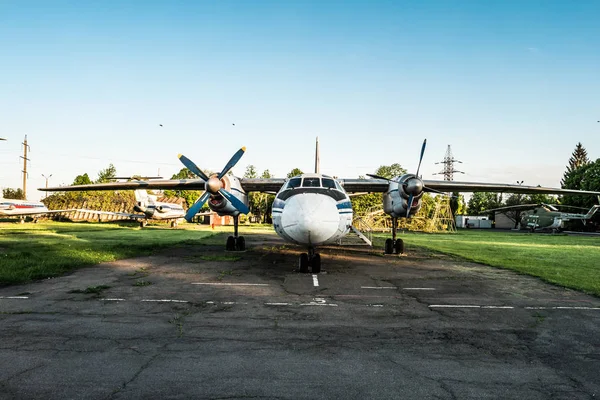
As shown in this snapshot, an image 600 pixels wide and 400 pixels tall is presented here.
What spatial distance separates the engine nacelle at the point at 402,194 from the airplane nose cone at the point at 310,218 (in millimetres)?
5670

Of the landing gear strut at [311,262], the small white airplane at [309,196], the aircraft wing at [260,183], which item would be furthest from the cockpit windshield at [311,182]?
the aircraft wing at [260,183]

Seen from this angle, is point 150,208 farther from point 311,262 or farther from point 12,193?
point 12,193

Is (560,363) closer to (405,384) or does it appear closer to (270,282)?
(405,384)

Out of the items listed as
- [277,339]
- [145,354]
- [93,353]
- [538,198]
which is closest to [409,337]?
[277,339]

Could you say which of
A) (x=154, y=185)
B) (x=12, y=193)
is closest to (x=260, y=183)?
(x=154, y=185)

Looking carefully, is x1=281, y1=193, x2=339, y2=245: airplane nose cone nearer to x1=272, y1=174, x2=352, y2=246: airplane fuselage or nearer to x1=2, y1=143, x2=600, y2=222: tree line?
x1=272, y1=174, x2=352, y2=246: airplane fuselage

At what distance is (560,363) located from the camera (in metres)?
4.18

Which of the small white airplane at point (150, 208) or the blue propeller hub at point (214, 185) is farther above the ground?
the blue propeller hub at point (214, 185)

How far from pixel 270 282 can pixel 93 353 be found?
517 centimetres

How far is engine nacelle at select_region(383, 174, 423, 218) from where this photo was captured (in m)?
14.3

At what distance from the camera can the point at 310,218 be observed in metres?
8.92

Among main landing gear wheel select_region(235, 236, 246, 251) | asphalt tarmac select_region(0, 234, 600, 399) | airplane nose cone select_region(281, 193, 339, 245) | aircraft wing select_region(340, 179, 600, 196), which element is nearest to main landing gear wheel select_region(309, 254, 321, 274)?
airplane nose cone select_region(281, 193, 339, 245)

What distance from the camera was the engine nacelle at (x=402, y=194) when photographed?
14312mm

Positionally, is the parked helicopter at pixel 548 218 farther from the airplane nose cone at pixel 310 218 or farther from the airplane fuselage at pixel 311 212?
the airplane nose cone at pixel 310 218
